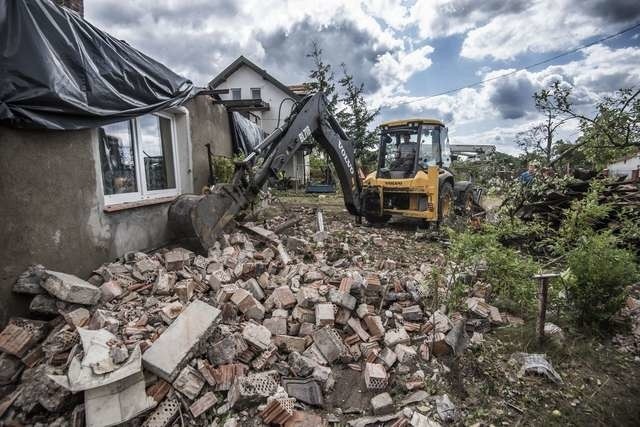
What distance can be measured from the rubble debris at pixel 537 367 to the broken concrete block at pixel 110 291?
11.4 feet

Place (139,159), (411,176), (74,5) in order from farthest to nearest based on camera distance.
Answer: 1. (411,176)
2. (139,159)
3. (74,5)

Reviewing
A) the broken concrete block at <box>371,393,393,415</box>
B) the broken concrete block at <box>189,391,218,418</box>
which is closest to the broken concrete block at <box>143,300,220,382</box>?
the broken concrete block at <box>189,391,218,418</box>

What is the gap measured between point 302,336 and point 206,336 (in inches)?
33.2

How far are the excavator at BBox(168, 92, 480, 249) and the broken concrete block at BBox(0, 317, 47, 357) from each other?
161 centimetres

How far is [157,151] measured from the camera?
465cm

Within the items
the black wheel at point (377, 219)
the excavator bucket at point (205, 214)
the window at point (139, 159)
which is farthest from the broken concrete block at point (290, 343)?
the black wheel at point (377, 219)

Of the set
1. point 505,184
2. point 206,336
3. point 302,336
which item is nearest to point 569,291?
point 302,336

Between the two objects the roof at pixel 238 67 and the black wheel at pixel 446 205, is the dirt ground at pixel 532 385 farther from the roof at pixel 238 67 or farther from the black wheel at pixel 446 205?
the roof at pixel 238 67

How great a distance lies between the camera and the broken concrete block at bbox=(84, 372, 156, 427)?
5.86 ft

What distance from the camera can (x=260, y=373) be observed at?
88.7 inches

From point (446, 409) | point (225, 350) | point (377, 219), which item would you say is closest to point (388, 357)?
point (446, 409)

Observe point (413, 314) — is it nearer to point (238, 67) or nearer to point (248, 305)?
point (248, 305)

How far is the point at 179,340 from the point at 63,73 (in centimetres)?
262

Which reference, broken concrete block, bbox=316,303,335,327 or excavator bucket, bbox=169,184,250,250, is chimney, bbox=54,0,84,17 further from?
broken concrete block, bbox=316,303,335,327
